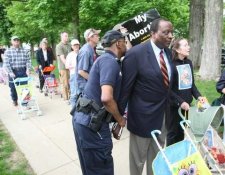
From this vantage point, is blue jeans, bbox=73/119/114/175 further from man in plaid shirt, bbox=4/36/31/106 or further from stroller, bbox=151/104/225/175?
man in plaid shirt, bbox=4/36/31/106

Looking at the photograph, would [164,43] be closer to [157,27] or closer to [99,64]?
[157,27]

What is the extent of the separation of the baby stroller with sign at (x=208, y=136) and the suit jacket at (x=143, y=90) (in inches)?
17.3

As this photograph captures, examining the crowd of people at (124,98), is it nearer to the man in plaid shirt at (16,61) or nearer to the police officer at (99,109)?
the police officer at (99,109)

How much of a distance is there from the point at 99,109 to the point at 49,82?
23.1 feet

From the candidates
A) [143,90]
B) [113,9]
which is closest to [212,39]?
[113,9]

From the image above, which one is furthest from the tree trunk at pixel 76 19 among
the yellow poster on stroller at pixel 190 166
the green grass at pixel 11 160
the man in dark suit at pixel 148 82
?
the yellow poster on stroller at pixel 190 166

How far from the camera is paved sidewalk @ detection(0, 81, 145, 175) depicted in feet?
15.5

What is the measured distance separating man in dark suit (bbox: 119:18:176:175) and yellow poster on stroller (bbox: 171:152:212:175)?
1.96ft

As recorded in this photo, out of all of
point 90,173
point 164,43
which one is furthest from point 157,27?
point 90,173

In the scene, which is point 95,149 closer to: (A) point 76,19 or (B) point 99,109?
(B) point 99,109

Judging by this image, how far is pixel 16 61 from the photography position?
7.89 metres

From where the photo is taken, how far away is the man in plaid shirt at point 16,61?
25.6 feet

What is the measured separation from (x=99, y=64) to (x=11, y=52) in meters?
5.48

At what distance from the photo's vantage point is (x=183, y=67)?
4176mm
